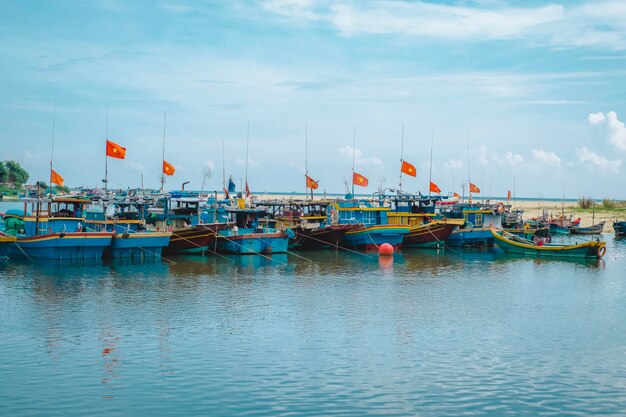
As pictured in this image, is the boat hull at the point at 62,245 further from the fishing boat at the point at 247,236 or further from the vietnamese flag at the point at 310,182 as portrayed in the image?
the vietnamese flag at the point at 310,182

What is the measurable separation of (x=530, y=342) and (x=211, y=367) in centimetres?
1091

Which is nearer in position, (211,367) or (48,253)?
(211,367)

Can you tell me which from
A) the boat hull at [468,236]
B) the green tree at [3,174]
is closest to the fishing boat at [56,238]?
the boat hull at [468,236]

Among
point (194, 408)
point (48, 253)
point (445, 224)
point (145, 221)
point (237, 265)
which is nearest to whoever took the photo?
point (194, 408)

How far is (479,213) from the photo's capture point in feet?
205

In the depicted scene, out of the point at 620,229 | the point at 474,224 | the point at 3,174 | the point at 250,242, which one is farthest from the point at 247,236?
the point at 3,174

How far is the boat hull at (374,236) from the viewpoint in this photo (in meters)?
54.2

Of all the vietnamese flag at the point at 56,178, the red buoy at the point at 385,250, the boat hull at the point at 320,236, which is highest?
the vietnamese flag at the point at 56,178

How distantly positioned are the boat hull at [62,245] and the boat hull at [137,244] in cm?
99

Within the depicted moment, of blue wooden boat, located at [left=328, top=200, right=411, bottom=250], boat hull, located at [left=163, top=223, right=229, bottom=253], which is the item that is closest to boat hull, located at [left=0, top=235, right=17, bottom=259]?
boat hull, located at [left=163, top=223, right=229, bottom=253]

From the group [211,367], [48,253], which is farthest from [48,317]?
[48,253]

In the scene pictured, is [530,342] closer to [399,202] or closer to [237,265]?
[237,265]

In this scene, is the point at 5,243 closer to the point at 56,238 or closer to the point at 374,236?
the point at 56,238

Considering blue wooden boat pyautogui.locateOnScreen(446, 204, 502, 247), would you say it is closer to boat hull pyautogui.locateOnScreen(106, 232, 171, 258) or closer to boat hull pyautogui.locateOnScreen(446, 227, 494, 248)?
boat hull pyautogui.locateOnScreen(446, 227, 494, 248)
